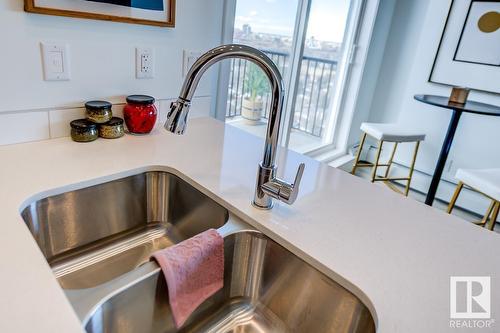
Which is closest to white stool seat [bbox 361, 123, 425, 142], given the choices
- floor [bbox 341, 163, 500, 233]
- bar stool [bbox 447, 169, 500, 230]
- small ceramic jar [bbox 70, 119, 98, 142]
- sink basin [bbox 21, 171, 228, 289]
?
floor [bbox 341, 163, 500, 233]

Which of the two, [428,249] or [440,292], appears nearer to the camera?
[440,292]

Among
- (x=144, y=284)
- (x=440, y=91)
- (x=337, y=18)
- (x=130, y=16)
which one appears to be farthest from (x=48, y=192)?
(x=440, y=91)

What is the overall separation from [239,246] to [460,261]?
1.49 feet

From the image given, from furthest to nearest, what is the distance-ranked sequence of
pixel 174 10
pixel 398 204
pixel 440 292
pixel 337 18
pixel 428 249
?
pixel 337 18, pixel 174 10, pixel 398 204, pixel 428 249, pixel 440 292

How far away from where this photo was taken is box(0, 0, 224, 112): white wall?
2.75 ft

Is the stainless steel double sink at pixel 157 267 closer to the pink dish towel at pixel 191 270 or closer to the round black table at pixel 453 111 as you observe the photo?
the pink dish towel at pixel 191 270

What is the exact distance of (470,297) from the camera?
55 cm

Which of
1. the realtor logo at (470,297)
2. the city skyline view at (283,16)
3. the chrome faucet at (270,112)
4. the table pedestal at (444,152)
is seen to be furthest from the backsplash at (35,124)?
the table pedestal at (444,152)

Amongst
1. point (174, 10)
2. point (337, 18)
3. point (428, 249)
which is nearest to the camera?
point (428, 249)

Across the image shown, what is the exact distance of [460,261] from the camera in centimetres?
63

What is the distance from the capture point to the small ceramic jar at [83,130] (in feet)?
3.15

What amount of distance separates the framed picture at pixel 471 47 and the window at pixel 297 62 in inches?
30.6

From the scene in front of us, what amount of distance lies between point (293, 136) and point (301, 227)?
111 inches

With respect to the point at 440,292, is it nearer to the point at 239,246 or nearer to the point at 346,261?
the point at 346,261
